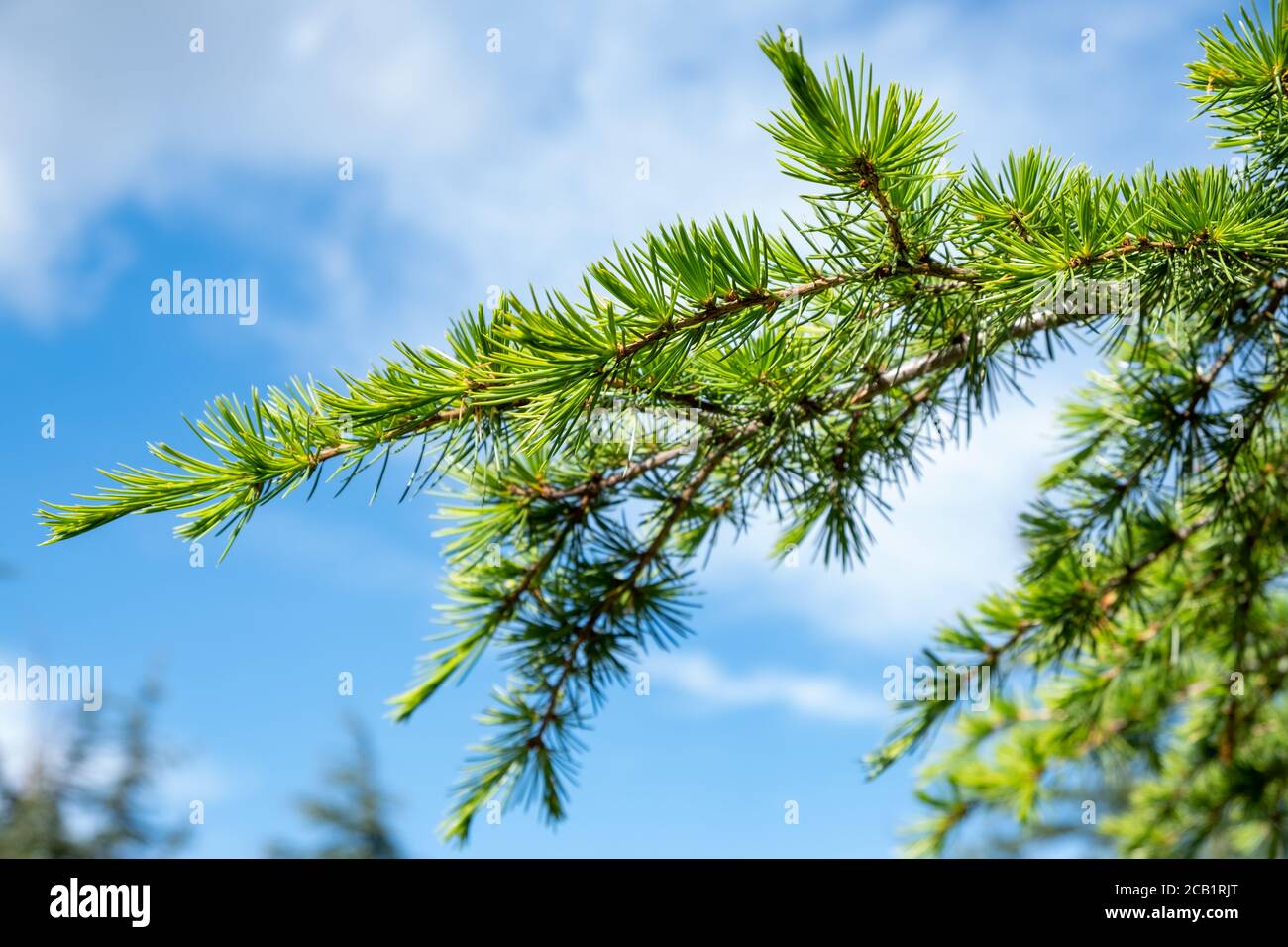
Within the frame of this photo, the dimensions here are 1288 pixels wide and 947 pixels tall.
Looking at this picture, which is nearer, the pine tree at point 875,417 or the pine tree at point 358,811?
the pine tree at point 875,417

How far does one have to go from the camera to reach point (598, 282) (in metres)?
0.90

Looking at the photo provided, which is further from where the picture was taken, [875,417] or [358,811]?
[358,811]

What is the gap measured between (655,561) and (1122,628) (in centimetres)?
86

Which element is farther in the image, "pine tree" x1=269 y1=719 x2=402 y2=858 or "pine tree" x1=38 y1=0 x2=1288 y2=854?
"pine tree" x1=269 y1=719 x2=402 y2=858

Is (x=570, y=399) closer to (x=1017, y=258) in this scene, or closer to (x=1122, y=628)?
(x=1017, y=258)

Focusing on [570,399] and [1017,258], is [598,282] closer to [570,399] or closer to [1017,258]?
[570,399]

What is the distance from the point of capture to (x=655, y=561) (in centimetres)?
134

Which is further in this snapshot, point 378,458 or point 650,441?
point 650,441

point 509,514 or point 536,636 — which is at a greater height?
point 509,514
